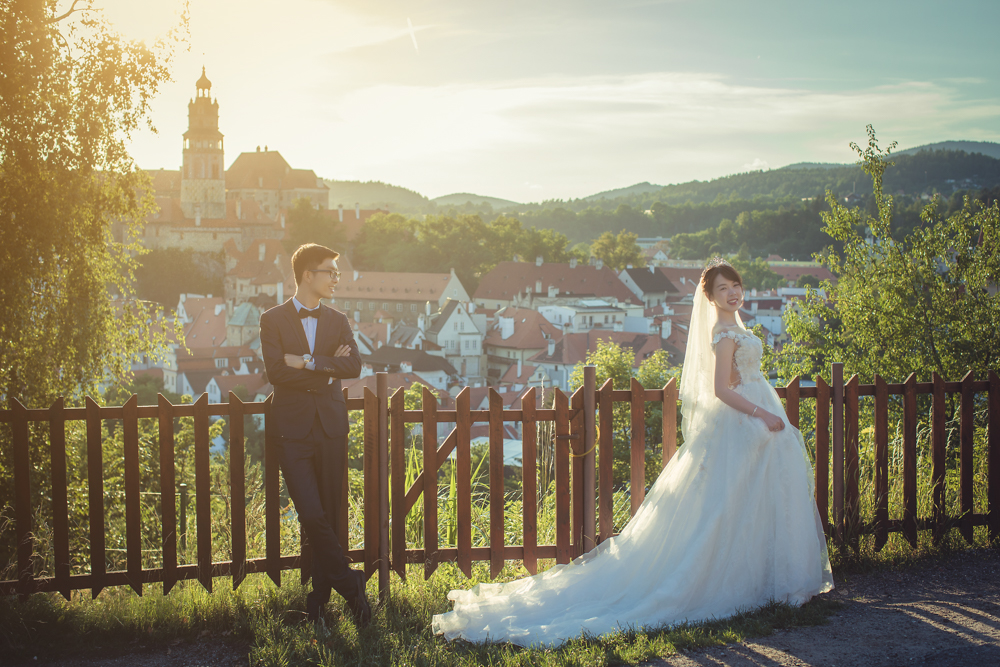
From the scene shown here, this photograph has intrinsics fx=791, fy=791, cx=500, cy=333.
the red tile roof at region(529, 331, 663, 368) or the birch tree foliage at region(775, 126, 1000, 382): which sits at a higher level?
the birch tree foliage at region(775, 126, 1000, 382)

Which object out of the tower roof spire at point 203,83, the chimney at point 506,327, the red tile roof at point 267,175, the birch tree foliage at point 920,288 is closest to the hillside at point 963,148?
the birch tree foliage at point 920,288

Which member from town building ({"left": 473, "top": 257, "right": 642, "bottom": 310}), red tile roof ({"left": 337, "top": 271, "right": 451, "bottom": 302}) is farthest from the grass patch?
town building ({"left": 473, "top": 257, "right": 642, "bottom": 310})

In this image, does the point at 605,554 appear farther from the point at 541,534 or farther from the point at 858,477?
the point at 858,477

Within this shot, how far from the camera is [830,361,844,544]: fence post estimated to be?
4.46m

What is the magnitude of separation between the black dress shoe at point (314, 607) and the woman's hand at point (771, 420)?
2258mm

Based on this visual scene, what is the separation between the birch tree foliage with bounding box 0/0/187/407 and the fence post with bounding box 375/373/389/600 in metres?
2.15

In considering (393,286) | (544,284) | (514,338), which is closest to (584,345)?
(514,338)

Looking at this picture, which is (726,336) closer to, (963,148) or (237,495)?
(237,495)

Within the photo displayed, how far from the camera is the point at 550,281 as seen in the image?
87938 millimetres

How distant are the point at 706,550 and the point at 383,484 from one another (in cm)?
161

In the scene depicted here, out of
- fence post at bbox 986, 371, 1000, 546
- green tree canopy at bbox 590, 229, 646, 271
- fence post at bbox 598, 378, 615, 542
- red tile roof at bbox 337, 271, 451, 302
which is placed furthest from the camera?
green tree canopy at bbox 590, 229, 646, 271

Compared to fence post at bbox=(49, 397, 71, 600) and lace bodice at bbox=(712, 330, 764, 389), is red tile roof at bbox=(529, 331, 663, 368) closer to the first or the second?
lace bodice at bbox=(712, 330, 764, 389)

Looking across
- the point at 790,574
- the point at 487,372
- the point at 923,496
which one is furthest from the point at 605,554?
the point at 487,372

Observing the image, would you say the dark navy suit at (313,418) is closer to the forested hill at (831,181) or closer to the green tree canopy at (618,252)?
the forested hill at (831,181)
